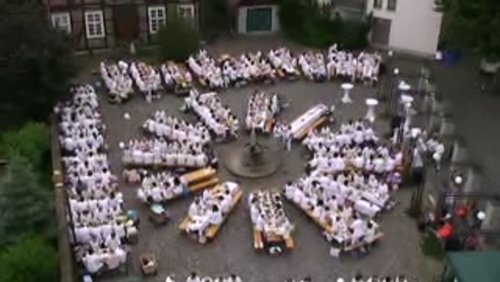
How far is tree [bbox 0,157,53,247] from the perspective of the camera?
2517cm

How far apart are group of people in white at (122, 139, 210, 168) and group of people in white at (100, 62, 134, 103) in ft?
16.9

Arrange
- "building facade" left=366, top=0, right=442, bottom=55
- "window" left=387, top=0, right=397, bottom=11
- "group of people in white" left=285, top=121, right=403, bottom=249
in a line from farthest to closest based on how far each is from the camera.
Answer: "window" left=387, top=0, right=397, bottom=11
"building facade" left=366, top=0, right=442, bottom=55
"group of people in white" left=285, top=121, right=403, bottom=249

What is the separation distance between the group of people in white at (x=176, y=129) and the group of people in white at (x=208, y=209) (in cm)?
363

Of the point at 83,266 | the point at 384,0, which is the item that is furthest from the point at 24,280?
the point at 384,0

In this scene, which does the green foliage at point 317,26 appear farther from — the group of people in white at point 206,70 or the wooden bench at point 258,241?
the wooden bench at point 258,241

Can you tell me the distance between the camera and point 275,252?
26188 mm

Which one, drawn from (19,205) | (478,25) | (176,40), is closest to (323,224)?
(19,205)

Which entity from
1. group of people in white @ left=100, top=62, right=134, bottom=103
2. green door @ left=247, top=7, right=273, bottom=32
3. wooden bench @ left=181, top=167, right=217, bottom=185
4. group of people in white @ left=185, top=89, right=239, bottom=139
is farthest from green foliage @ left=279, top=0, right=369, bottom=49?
wooden bench @ left=181, top=167, right=217, bottom=185

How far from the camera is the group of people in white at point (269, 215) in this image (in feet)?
86.1

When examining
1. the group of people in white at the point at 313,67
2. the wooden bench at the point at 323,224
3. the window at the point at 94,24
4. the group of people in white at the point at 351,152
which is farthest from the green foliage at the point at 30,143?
the group of people in white at the point at 313,67

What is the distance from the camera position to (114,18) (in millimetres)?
39250

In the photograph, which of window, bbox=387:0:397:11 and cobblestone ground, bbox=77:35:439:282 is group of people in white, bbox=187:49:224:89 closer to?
cobblestone ground, bbox=77:35:439:282

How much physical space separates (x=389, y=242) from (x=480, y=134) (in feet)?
27.6

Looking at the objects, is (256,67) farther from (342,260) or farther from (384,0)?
(342,260)
